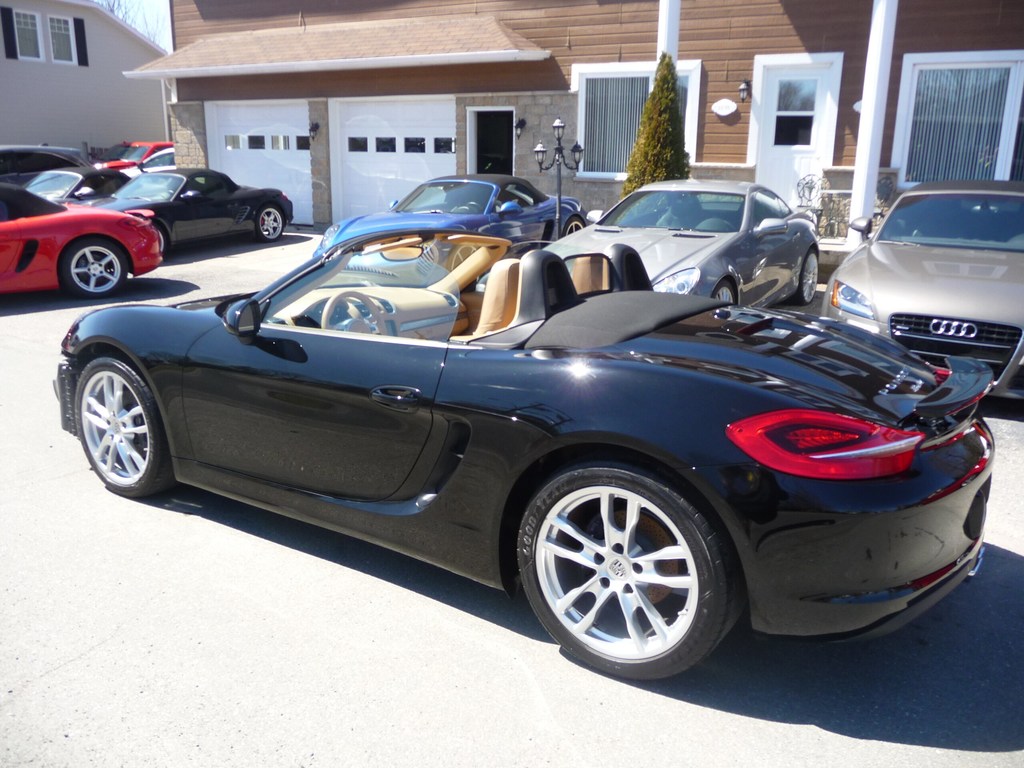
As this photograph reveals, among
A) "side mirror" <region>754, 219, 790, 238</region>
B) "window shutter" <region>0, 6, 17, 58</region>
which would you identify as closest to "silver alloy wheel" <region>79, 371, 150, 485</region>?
"side mirror" <region>754, 219, 790, 238</region>

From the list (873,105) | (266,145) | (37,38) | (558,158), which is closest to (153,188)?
(266,145)

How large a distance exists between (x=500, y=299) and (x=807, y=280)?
6.87m

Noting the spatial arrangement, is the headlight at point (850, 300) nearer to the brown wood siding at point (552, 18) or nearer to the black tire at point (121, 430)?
the black tire at point (121, 430)

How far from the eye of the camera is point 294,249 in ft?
47.5

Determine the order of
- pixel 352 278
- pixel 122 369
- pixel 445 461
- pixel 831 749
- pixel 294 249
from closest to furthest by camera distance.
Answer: pixel 831 749 < pixel 445 461 < pixel 352 278 < pixel 122 369 < pixel 294 249

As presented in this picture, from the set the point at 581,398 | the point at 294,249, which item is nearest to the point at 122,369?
the point at 581,398

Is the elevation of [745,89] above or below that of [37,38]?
below

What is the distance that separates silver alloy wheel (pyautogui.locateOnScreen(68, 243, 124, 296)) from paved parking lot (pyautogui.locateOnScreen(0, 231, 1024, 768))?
6.88 meters

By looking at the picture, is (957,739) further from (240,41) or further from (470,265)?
(240,41)

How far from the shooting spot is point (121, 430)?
4.29 m

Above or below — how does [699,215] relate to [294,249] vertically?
above

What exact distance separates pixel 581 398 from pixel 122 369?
2.47 m

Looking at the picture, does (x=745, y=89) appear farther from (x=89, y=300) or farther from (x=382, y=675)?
(x=382, y=675)

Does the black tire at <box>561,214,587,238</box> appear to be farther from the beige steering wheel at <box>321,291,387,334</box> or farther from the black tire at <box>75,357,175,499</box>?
the beige steering wheel at <box>321,291,387,334</box>
